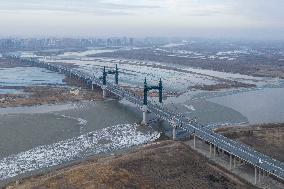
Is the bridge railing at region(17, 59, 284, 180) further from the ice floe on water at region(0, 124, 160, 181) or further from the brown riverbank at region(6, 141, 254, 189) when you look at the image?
the ice floe on water at region(0, 124, 160, 181)

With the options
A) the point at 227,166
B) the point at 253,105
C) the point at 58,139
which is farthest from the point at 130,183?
the point at 253,105

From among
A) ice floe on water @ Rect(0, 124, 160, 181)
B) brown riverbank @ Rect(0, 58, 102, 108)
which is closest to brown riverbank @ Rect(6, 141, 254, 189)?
ice floe on water @ Rect(0, 124, 160, 181)

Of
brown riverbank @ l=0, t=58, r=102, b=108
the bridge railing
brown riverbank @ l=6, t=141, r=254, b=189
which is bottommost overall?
brown riverbank @ l=6, t=141, r=254, b=189

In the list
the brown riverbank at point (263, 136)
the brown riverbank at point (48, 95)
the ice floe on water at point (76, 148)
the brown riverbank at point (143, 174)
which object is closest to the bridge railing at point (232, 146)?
the brown riverbank at point (143, 174)

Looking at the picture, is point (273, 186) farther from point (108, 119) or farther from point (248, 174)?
point (108, 119)

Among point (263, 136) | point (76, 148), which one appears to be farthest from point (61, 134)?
point (263, 136)
